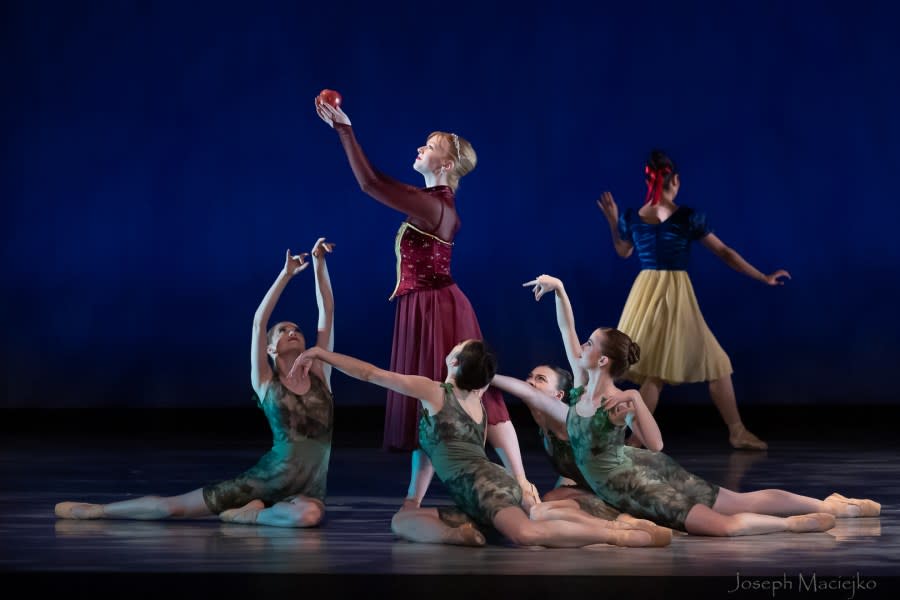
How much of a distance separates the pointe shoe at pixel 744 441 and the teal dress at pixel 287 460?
9.51 ft

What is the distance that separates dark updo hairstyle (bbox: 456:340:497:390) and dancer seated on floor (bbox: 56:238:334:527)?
0.41 m

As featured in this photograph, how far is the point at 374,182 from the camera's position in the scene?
4211 mm

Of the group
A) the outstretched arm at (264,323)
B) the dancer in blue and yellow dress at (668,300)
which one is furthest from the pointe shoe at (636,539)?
the dancer in blue and yellow dress at (668,300)

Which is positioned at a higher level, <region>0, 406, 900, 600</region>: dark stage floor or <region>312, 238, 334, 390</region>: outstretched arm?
<region>312, 238, 334, 390</region>: outstretched arm

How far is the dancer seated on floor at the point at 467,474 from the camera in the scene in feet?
11.6

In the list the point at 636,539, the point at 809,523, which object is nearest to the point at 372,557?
the point at 636,539

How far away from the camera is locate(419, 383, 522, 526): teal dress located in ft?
12.1

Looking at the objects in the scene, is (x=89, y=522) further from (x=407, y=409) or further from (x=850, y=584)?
(x=850, y=584)

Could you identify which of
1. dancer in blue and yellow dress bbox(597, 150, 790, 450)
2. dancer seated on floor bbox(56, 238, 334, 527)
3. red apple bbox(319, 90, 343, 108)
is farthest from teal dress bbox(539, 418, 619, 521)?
dancer in blue and yellow dress bbox(597, 150, 790, 450)

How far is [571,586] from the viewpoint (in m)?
3.02

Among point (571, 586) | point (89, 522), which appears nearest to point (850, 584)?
point (571, 586)

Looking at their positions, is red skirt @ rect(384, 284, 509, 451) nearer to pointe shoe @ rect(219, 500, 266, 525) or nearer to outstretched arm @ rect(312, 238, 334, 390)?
outstretched arm @ rect(312, 238, 334, 390)

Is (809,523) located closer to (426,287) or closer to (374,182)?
(426,287)

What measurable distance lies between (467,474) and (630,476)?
459 millimetres
